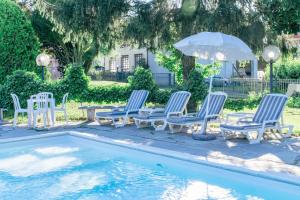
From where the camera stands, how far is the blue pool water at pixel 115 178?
6.30m

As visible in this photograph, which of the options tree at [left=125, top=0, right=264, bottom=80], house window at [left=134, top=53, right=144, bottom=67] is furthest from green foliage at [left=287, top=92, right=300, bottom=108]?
house window at [left=134, top=53, right=144, bottom=67]

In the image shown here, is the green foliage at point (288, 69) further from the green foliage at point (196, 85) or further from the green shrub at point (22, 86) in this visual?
the green shrub at point (22, 86)

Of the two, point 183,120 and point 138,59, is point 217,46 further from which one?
point 138,59

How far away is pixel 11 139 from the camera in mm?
9711

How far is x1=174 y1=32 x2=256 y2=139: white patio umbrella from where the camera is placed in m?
9.05

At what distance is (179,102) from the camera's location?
11.2 metres

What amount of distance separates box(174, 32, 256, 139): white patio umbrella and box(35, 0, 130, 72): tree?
404 centimetres

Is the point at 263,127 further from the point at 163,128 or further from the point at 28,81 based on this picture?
the point at 28,81

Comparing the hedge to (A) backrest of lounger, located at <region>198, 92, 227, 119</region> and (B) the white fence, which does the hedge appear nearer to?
(A) backrest of lounger, located at <region>198, 92, 227, 119</region>

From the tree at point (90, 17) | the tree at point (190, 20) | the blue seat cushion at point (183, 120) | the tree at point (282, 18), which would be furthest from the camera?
the tree at point (90, 17)

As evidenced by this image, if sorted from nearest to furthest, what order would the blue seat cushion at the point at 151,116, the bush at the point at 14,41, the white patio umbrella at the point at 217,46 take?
the white patio umbrella at the point at 217,46 < the blue seat cushion at the point at 151,116 < the bush at the point at 14,41

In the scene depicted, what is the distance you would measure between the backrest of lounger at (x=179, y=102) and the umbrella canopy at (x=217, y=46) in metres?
1.70

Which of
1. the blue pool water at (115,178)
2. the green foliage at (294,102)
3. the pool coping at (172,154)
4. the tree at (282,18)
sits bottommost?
the blue pool water at (115,178)

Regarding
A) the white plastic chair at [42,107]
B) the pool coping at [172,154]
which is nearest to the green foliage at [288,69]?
the white plastic chair at [42,107]
